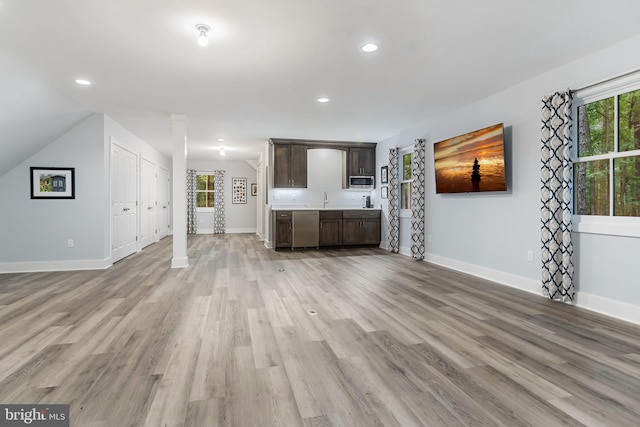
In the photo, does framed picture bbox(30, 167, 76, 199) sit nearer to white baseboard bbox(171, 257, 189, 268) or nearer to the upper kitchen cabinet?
white baseboard bbox(171, 257, 189, 268)

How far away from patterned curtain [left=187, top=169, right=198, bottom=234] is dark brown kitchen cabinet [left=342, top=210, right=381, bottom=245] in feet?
19.1

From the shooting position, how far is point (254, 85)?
4.11 m

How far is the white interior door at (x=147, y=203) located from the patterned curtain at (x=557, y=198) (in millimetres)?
7602

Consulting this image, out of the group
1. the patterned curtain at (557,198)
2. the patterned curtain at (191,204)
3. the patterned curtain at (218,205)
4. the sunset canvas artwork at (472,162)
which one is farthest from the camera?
the patterned curtain at (218,205)

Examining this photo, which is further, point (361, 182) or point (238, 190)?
point (238, 190)

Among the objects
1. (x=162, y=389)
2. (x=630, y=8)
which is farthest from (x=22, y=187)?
(x=630, y=8)

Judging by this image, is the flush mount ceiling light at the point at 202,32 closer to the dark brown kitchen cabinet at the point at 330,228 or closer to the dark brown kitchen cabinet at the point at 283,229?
the dark brown kitchen cabinet at the point at 283,229

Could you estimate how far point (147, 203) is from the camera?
827 cm

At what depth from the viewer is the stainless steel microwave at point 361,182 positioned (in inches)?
316

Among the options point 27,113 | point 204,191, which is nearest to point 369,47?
point 27,113

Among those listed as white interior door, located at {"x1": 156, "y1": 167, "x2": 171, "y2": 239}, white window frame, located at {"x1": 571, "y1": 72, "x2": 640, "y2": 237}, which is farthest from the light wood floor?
white interior door, located at {"x1": 156, "y1": 167, "x2": 171, "y2": 239}

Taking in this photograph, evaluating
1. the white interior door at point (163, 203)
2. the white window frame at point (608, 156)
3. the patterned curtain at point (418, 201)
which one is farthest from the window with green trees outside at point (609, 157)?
the white interior door at point (163, 203)

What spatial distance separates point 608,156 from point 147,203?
858cm

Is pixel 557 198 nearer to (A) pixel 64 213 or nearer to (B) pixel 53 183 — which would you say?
(A) pixel 64 213
